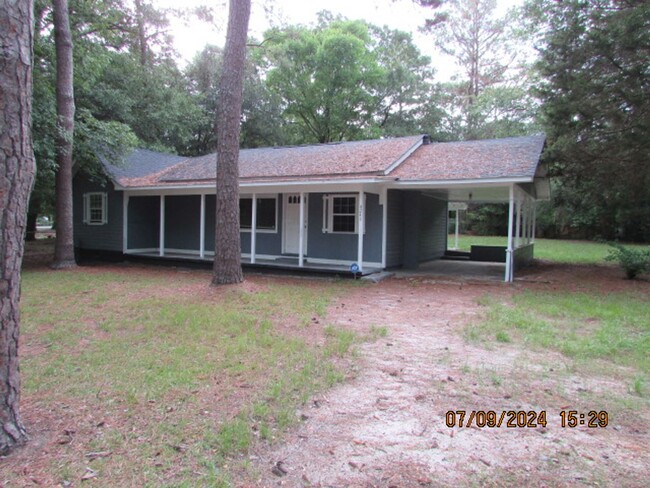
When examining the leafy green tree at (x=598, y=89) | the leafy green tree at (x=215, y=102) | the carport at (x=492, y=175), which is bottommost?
the carport at (x=492, y=175)

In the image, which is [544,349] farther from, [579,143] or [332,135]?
[332,135]

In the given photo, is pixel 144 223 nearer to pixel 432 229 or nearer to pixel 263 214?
pixel 263 214

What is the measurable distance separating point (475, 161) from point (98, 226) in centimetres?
1241

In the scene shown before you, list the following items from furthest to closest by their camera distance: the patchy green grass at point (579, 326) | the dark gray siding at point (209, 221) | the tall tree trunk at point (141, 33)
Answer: the tall tree trunk at point (141, 33) → the dark gray siding at point (209, 221) → the patchy green grass at point (579, 326)

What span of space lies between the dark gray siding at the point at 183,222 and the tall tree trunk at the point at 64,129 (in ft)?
10.4

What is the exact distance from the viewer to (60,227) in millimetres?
12344

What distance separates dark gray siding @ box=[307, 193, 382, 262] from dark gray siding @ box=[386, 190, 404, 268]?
0.36 m

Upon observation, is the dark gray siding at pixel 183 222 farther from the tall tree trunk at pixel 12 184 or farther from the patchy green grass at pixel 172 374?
the tall tree trunk at pixel 12 184

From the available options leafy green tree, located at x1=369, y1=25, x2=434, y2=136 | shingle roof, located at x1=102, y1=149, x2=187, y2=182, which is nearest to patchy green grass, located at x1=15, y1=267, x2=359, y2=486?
shingle roof, located at x1=102, y1=149, x2=187, y2=182

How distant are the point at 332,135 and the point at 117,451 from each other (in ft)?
89.2

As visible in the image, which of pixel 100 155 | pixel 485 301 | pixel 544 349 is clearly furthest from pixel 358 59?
pixel 544 349

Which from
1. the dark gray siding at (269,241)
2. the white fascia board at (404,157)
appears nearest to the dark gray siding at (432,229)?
the white fascia board at (404,157)

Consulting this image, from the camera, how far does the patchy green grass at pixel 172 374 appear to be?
9.10 ft

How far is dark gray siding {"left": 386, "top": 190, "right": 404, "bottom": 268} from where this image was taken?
12.0m
